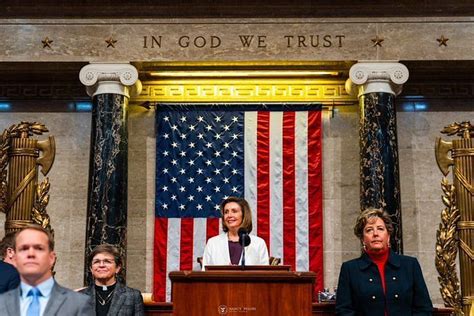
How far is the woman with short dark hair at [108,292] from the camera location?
21.2ft

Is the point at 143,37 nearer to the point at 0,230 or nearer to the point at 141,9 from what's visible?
the point at 141,9

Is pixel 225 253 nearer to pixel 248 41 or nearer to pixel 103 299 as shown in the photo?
pixel 103 299

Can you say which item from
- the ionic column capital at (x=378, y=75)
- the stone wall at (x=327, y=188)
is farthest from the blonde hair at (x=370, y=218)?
the stone wall at (x=327, y=188)

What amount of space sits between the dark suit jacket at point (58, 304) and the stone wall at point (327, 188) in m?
8.90

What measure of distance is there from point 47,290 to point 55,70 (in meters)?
9.42

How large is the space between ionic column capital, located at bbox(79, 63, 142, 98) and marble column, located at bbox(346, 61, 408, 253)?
350 centimetres

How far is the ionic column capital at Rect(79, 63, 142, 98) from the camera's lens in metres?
12.4

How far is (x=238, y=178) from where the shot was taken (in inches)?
524

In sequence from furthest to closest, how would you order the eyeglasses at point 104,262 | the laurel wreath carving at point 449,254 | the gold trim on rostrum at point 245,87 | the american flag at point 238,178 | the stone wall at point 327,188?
the gold trim on rostrum at point 245,87 < the stone wall at point 327,188 < the american flag at point 238,178 < the laurel wreath carving at point 449,254 < the eyeglasses at point 104,262

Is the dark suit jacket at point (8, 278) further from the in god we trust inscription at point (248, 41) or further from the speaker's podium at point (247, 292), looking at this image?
the in god we trust inscription at point (248, 41)

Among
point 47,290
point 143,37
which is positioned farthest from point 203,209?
point 47,290

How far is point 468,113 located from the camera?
13.8 m

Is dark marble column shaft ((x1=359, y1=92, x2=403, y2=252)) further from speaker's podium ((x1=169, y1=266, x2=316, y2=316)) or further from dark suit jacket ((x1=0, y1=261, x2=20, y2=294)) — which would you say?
dark suit jacket ((x1=0, y1=261, x2=20, y2=294))

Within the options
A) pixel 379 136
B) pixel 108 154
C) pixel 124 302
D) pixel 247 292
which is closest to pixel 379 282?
pixel 247 292
